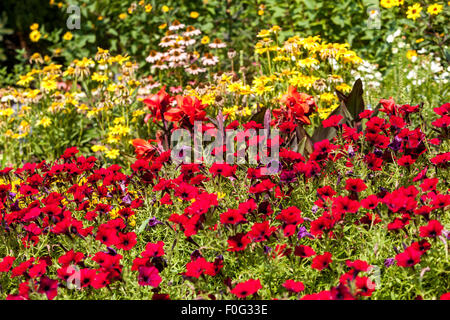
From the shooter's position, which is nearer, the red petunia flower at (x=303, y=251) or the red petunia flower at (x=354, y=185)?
the red petunia flower at (x=303, y=251)

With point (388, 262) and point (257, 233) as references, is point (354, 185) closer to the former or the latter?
point (388, 262)

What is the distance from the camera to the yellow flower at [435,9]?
14.9 ft

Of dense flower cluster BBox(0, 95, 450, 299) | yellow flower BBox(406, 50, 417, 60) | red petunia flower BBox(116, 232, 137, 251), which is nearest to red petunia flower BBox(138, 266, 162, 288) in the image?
dense flower cluster BBox(0, 95, 450, 299)

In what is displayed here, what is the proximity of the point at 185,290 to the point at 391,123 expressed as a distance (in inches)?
54.5

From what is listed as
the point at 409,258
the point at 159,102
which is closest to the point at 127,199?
the point at 159,102

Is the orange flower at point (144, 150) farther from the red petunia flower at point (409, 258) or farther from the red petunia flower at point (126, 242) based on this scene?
the red petunia flower at point (409, 258)

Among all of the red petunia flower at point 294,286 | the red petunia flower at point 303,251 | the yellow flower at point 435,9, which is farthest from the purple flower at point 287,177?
the yellow flower at point 435,9

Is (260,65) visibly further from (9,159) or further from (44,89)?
(9,159)

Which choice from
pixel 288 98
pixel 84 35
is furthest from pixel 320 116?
pixel 84 35

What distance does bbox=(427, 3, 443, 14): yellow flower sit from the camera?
453 cm

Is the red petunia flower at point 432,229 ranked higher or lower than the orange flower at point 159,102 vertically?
lower

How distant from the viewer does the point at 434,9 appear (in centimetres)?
457

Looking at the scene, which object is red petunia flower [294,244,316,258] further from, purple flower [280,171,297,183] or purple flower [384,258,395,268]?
purple flower [280,171,297,183]

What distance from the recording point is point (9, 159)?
4.78 meters
